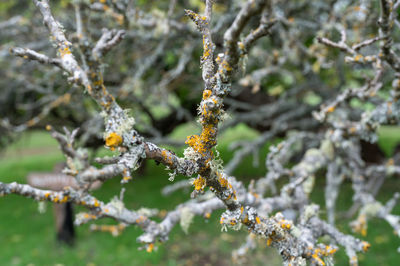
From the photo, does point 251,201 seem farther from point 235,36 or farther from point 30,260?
point 30,260

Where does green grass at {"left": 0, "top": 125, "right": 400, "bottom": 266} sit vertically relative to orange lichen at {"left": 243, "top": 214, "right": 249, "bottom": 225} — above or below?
above

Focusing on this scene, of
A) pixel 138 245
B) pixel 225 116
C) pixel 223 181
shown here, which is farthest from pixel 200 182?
pixel 138 245

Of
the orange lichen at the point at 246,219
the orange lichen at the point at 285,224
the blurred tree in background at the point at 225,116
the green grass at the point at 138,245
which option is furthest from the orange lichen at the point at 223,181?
the green grass at the point at 138,245

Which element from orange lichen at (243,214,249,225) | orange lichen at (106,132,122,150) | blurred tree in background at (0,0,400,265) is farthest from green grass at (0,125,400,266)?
orange lichen at (106,132,122,150)

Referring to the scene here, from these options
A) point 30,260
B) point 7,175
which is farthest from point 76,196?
point 7,175

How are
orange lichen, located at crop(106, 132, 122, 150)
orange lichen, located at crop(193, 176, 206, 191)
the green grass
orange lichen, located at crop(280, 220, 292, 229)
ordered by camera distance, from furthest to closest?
the green grass → orange lichen, located at crop(280, 220, 292, 229) → orange lichen, located at crop(193, 176, 206, 191) → orange lichen, located at crop(106, 132, 122, 150)

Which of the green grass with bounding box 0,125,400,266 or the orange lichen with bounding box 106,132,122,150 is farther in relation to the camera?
the green grass with bounding box 0,125,400,266

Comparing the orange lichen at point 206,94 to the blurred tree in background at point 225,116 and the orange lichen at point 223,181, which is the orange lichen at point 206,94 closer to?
the blurred tree in background at point 225,116

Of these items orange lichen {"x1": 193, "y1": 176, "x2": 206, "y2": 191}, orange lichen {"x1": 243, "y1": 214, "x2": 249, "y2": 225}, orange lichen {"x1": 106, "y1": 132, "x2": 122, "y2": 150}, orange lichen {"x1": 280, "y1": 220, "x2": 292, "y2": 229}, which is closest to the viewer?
orange lichen {"x1": 106, "y1": 132, "x2": 122, "y2": 150}

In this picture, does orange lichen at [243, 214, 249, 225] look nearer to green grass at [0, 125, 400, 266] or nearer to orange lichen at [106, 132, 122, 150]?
orange lichen at [106, 132, 122, 150]


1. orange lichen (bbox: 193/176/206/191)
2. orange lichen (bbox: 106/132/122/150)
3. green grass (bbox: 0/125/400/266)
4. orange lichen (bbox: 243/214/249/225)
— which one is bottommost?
orange lichen (bbox: 243/214/249/225)

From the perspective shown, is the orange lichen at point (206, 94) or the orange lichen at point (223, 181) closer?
the orange lichen at point (206, 94)
